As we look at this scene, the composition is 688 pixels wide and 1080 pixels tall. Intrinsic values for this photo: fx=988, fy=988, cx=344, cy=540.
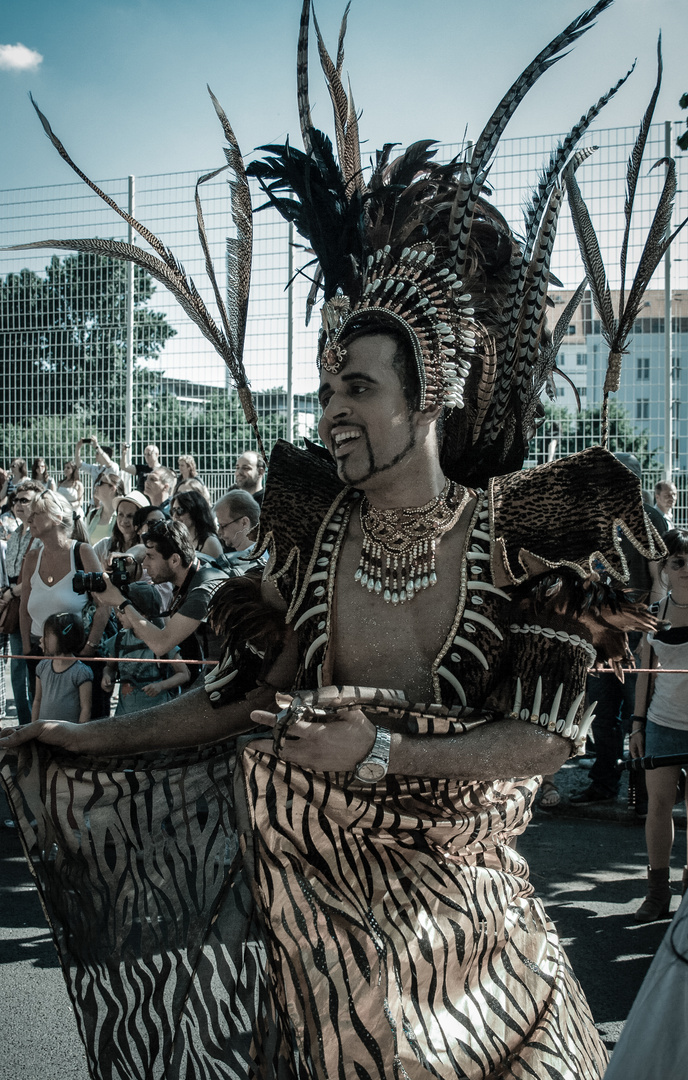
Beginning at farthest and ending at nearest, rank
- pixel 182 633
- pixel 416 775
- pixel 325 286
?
pixel 182 633 → pixel 325 286 → pixel 416 775

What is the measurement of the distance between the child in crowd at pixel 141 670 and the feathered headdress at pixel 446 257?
2998 millimetres

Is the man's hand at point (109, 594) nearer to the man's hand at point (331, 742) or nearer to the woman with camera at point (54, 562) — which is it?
the woman with camera at point (54, 562)

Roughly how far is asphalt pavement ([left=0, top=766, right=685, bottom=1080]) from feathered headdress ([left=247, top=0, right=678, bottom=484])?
1.30m

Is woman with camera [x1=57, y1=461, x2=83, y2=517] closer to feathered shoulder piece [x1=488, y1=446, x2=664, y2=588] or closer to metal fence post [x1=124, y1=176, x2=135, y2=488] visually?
metal fence post [x1=124, y1=176, x2=135, y2=488]

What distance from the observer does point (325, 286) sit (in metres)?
2.43

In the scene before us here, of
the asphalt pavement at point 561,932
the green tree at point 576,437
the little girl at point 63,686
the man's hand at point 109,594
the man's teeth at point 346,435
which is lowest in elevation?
the asphalt pavement at point 561,932

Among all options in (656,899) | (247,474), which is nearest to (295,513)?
(656,899)

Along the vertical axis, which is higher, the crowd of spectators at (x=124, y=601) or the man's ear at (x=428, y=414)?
the man's ear at (x=428, y=414)

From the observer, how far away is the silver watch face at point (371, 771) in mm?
1795

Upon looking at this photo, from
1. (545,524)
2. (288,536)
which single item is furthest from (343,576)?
(545,524)

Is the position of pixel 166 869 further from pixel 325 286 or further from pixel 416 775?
pixel 325 286

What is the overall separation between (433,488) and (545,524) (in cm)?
27

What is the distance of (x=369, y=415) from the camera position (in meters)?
2.10

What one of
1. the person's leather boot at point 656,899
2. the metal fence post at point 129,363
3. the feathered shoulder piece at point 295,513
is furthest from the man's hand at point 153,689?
the metal fence post at point 129,363
